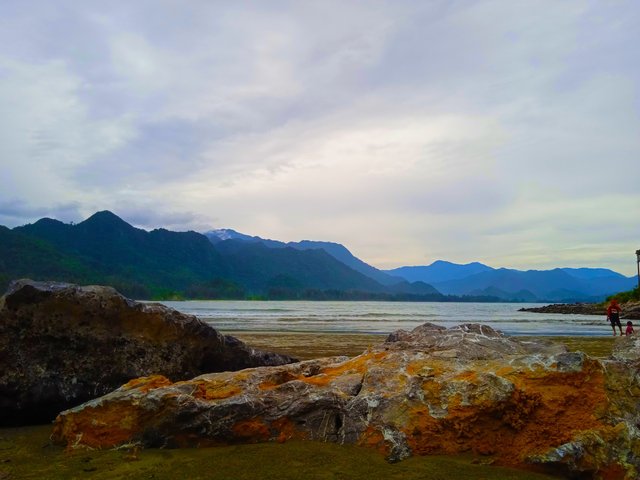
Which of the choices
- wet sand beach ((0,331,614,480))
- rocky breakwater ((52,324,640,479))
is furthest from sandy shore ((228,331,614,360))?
wet sand beach ((0,331,614,480))

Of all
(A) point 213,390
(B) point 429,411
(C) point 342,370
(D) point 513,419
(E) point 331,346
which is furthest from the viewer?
(E) point 331,346

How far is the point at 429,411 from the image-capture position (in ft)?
21.4

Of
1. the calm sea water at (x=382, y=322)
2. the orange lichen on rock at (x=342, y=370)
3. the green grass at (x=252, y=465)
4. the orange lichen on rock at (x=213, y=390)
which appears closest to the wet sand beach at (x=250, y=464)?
the green grass at (x=252, y=465)

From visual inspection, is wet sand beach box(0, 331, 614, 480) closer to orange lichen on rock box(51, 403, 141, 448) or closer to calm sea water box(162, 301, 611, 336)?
orange lichen on rock box(51, 403, 141, 448)

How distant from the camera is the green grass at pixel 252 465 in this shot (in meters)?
5.61

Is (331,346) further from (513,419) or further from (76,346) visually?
(513,419)

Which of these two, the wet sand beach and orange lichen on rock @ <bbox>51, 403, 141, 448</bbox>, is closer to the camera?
the wet sand beach

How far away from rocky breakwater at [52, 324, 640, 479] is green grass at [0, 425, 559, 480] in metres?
0.23

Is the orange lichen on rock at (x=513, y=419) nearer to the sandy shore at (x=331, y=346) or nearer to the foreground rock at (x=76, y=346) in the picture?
the foreground rock at (x=76, y=346)

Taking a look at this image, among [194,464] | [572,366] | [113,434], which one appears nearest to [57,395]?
[113,434]

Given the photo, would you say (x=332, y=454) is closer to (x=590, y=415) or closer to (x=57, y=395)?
(x=590, y=415)

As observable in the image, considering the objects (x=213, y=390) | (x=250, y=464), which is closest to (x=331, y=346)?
(x=213, y=390)

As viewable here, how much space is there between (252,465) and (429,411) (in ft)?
7.58

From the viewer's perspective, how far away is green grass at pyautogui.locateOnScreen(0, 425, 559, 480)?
561 centimetres
